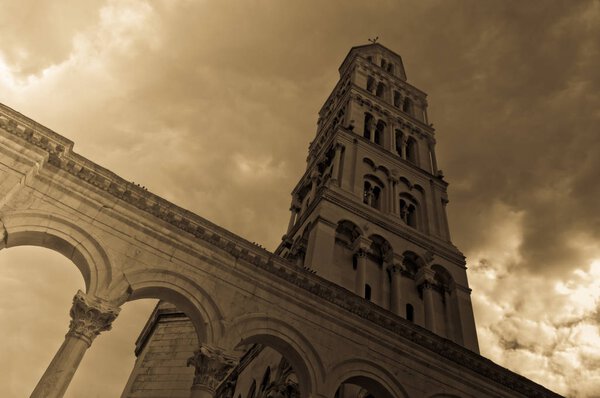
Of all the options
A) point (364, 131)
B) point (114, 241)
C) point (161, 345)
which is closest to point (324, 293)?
point (114, 241)

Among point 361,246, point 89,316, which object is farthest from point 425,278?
point 89,316

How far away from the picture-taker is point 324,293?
16.7 metres

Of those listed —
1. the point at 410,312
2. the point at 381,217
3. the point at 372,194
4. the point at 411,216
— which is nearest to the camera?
the point at 410,312

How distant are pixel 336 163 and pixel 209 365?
18.1 metres

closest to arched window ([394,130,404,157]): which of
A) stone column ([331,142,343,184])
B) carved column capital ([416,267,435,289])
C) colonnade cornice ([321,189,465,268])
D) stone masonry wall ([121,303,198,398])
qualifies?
stone column ([331,142,343,184])

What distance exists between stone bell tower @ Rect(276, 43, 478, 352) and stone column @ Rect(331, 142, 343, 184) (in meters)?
0.07

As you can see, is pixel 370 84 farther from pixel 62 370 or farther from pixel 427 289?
pixel 62 370

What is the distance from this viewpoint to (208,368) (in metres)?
13.5

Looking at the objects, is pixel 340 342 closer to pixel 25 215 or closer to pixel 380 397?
pixel 380 397

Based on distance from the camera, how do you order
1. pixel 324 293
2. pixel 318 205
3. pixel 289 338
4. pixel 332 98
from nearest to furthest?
pixel 289 338 → pixel 324 293 → pixel 318 205 → pixel 332 98

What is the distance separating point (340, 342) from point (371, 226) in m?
10.6

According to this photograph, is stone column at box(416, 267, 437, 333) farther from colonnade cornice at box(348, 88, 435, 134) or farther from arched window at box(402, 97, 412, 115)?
arched window at box(402, 97, 412, 115)

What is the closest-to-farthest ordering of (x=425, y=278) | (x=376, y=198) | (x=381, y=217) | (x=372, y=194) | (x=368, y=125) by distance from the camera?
(x=425, y=278), (x=381, y=217), (x=372, y=194), (x=376, y=198), (x=368, y=125)

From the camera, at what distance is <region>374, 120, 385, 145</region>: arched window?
114 feet
